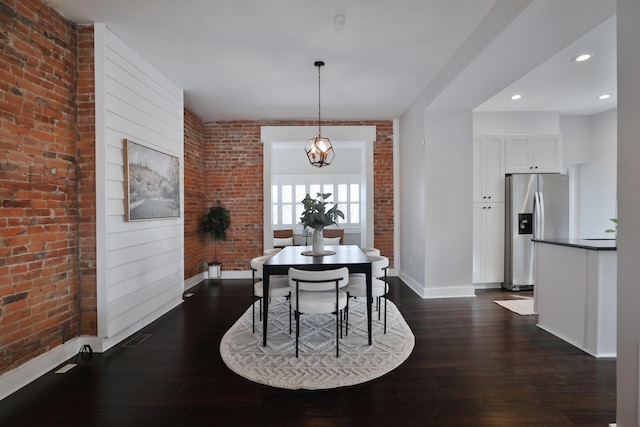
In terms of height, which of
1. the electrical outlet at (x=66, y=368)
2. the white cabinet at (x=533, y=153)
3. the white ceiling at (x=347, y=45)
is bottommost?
the electrical outlet at (x=66, y=368)

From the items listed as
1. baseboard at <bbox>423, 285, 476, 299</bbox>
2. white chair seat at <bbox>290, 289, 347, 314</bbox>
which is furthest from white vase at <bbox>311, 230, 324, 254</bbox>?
baseboard at <bbox>423, 285, 476, 299</bbox>

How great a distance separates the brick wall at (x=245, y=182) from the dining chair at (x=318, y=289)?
3.29m

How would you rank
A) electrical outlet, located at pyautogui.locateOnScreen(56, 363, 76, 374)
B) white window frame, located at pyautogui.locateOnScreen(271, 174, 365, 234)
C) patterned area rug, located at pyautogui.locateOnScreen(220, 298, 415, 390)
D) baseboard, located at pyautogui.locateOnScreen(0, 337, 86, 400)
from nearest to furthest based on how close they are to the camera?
1. baseboard, located at pyautogui.locateOnScreen(0, 337, 86, 400)
2. patterned area rug, located at pyautogui.locateOnScreen(220, 298, 415, 390)
3. electrical outlet, located at pyautogui.locateOnScreen(56, 363, 76, 374)
4. white window frame, located at pyautogui.locateOnScreen(271, 174, 365, 234)

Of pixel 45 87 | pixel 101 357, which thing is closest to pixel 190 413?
pixel 101 357

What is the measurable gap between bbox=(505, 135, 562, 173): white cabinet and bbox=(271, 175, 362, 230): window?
4236 millimetres

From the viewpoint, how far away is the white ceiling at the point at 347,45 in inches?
99.6

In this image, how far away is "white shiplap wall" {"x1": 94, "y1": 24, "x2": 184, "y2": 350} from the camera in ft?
9.16

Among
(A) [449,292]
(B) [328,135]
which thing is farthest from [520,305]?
(B) [328,135]

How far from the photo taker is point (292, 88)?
4.30m

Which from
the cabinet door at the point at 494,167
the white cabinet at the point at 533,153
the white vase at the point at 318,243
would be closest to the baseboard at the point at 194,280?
the white vase at the point at 318,243

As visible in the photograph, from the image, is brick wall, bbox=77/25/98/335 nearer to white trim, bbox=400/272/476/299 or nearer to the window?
white trim, bbox=400/272/476/299

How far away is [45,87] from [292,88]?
2686 mm

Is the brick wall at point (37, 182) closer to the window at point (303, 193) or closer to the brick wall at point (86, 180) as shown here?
the brick wall at point (86, 180)

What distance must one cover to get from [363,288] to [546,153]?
13.4 ft
